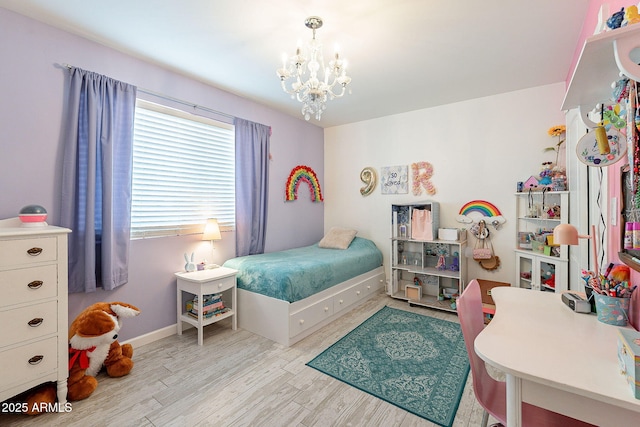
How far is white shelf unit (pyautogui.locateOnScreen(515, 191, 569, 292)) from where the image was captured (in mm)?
2568

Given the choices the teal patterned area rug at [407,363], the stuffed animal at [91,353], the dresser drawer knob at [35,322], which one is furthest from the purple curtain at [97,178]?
the teal patterned area rug at [407,363]

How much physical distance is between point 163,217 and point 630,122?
3.15 m

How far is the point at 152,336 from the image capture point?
2.60 meters

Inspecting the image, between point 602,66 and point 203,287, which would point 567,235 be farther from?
point 203,287

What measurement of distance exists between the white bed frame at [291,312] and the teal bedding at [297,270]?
0.23 feet

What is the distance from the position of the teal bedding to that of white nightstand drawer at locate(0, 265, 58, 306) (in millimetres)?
1471

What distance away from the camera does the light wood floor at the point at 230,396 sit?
5.41 feet

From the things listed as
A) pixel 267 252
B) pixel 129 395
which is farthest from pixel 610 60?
pixel 267 252

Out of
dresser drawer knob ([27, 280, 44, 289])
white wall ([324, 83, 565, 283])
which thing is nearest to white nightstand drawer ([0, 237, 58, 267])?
dresser drawer knob ([27, 280, 44, 289])

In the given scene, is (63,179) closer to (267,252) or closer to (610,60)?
(267,252)

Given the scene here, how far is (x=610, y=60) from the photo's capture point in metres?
0.92

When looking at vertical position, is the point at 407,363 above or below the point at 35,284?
below

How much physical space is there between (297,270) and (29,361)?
72.3 inches

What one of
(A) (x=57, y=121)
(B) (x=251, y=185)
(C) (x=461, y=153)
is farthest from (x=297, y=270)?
(C) (x=461, y=153)
